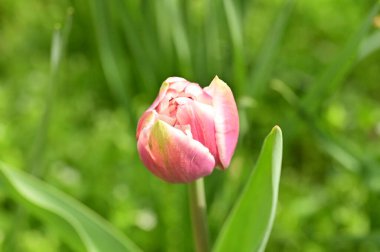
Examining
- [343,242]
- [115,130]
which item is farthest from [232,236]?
[115,130]

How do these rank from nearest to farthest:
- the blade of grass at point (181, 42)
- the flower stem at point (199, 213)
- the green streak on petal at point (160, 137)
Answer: the green streak on petal at point (160, 137) → the flower stem at point (199, 213) → the blade of grass at point (181, 42)

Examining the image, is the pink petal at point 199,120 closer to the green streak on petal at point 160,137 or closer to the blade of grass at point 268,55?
the green streak on petal at point 160,137

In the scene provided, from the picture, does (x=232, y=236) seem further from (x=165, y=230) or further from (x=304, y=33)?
(x=304, y=33)

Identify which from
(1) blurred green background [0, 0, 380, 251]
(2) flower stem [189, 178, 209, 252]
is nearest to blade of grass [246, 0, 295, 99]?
(1) blurred green background [0, 0, 380, 251]

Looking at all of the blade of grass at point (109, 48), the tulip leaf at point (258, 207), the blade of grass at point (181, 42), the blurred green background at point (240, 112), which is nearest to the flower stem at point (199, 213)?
the tulip leaf at point (258, 207)

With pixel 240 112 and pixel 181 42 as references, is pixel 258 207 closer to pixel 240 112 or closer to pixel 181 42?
pixel 240 112

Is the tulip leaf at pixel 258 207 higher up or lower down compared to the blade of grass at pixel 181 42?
higher up

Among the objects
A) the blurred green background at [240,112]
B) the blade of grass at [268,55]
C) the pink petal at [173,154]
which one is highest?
the pink petal at [173,154]

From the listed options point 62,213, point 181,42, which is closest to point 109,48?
point 181,42
